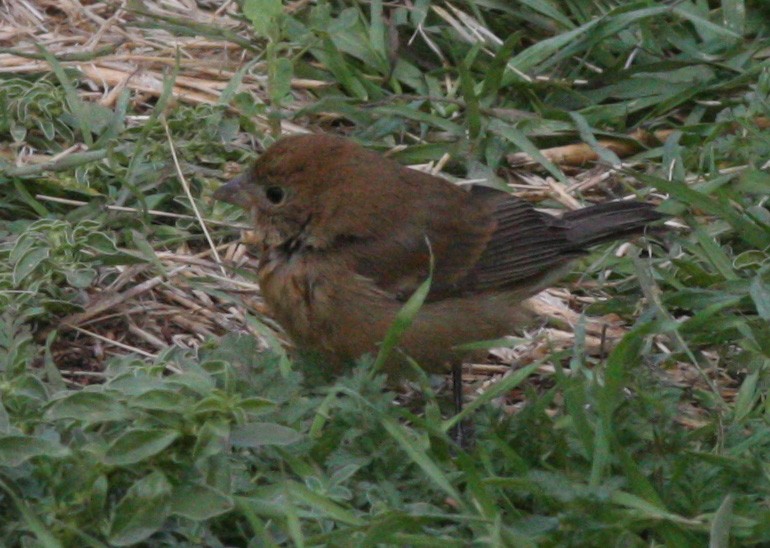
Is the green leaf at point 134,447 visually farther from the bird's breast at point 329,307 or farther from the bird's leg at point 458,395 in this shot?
the bird's leg at point 458,395

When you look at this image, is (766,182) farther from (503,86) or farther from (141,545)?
(141,545)

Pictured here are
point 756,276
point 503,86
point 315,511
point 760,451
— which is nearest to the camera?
point 315,511

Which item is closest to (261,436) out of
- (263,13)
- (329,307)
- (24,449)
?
(24,449)

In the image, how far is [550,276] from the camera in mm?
5504

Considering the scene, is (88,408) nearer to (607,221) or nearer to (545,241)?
(545,241)

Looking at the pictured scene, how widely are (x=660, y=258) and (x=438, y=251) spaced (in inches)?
38.7

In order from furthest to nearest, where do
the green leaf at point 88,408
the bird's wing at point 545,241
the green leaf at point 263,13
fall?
the green leaf at point 263,13 → the bird's wing at point 545,241 → the green leaf at point 88,408

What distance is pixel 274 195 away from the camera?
5305mm

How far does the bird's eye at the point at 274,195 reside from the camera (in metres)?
5.29

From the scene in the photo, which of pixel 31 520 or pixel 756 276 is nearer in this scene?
pixel 31 520

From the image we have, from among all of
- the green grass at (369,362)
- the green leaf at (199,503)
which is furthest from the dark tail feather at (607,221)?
the green leaf at (199,503)

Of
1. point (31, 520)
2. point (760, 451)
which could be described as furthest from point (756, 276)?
point (31, 520)

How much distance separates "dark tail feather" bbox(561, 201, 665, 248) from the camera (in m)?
5.45

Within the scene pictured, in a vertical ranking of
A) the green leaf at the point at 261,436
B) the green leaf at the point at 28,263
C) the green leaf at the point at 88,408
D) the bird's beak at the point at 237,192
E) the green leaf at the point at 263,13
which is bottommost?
the green leaf at the point at 28,263
